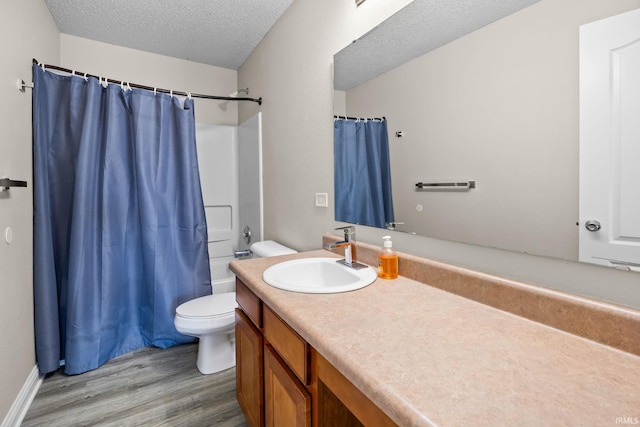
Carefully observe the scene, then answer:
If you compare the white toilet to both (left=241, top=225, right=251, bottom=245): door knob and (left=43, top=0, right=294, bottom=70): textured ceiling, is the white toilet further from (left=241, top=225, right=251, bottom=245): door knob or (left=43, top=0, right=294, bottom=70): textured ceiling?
(left=43, top=0, right=294, bottom=70): textured ceiling

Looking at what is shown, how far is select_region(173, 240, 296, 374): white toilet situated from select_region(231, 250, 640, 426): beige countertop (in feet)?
3.39

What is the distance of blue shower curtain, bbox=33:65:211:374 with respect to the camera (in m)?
1.79

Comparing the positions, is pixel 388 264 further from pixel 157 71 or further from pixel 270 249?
pixel 157 71

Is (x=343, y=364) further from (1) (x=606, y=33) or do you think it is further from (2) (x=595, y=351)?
(1) (x=606, y=33)

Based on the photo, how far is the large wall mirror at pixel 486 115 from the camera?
0.75 metres

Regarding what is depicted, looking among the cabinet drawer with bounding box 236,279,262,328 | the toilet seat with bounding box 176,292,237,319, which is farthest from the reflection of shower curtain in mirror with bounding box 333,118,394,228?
the toilet seat with bounding box 176,292,237,319

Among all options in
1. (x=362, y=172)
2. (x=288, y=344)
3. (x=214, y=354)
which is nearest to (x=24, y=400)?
(x=214, y=354)

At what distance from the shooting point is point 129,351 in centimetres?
210

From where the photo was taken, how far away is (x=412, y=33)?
1.16 m

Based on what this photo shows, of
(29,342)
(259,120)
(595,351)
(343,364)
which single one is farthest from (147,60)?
(595,351)

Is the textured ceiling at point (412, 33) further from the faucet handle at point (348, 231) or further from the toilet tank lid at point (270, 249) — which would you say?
the toilet tank lid at point (270, 249)

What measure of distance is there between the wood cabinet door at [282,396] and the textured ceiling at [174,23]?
2.15 metres

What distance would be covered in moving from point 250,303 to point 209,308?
2.75 ft

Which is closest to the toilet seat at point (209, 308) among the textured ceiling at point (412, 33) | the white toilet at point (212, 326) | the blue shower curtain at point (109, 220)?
the white toilet at point (212, 326)
